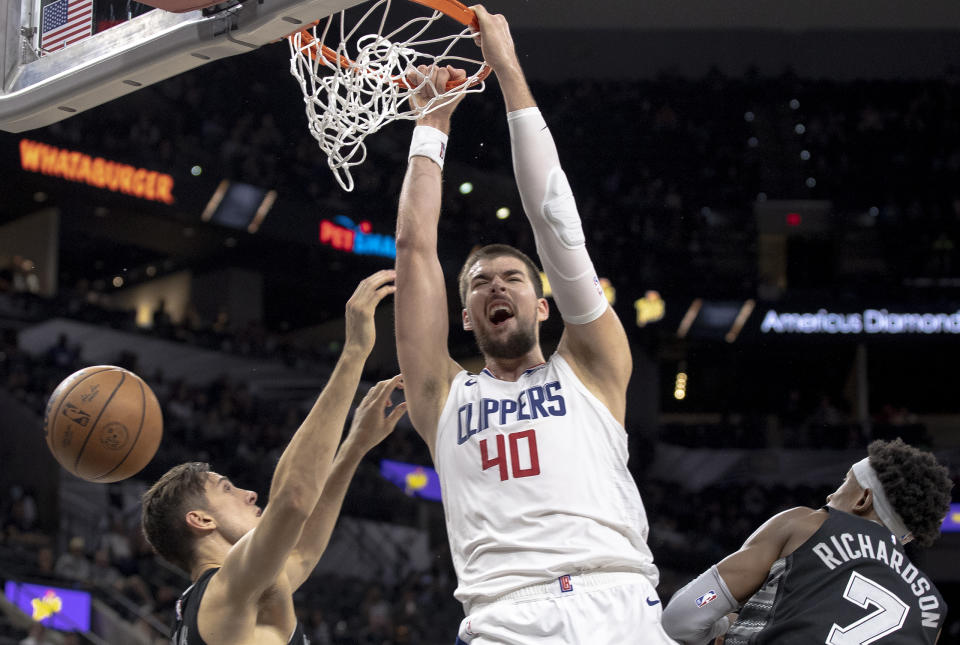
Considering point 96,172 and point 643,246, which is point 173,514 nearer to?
point 96,172

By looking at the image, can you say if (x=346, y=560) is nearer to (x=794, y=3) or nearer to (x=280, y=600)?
(x=280, y=600)

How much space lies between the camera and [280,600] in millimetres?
2980

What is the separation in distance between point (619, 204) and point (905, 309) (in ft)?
16.8

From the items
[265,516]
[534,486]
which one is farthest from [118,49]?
[534,486]

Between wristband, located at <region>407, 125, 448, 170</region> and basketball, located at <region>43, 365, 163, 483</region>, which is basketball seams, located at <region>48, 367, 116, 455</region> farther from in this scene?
wristband, located at <region>407, 125, 448, 170</region>

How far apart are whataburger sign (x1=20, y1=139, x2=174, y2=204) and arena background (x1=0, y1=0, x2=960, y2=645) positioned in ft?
0.30

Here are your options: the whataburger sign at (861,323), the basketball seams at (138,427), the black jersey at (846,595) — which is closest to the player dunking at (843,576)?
the black jersey at (846,595)

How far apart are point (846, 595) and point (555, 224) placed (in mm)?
1199

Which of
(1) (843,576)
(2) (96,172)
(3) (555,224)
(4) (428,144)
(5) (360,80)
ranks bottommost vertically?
(1) (843,576)

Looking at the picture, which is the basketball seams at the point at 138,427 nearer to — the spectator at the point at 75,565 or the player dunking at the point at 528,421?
the player dunking at the point at 528,421

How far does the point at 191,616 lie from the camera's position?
9.31ft

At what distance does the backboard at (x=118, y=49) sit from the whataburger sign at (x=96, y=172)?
12539 mm

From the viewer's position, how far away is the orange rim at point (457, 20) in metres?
2.79

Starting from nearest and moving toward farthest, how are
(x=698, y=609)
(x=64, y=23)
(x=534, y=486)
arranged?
(x=534, y=486)
(x=698, y=609)
(x=64, y=23)
